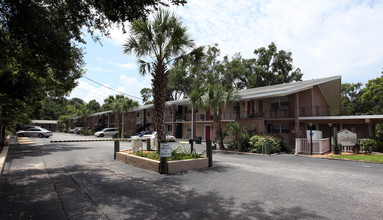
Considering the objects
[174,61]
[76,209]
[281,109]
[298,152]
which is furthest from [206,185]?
[281,109]

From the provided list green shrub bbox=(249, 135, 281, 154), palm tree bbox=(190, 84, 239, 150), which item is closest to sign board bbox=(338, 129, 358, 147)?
green shrub bbox=(249, 135, 281, 154)

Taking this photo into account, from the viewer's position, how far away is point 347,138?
16.2 meters

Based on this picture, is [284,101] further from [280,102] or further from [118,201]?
[118,201]

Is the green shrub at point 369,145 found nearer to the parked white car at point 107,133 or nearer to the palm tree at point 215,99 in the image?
the palm tree at point 215,99

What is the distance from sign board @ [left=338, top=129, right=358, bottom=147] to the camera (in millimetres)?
16078

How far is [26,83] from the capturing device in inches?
443

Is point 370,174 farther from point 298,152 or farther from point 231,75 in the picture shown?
point 231,75

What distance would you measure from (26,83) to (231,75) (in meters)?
36.0

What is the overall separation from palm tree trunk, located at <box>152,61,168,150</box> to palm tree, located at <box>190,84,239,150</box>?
316 inches

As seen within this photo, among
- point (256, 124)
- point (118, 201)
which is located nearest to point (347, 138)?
point (256, 124)

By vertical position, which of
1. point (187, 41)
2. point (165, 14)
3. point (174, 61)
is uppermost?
point (165, 14)

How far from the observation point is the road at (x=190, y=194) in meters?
4.89

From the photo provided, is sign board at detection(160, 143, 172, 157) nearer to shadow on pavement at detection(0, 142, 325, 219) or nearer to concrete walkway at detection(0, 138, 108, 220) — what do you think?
shadow on pavement at detection(0, 142, 325, 219)

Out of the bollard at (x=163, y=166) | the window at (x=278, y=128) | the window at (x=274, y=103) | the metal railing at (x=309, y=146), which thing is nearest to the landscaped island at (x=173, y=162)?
the bollard at (x=163, y=166)
